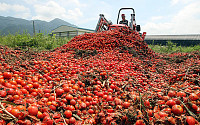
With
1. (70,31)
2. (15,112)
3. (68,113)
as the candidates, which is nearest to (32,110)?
(15,112)

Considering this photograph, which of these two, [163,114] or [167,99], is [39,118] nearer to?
[163,114]

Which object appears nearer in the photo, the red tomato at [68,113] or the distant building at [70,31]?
the red tomato at [68,113]

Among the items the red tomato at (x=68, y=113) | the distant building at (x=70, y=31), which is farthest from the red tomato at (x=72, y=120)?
the distant building at (x=70, y=31)

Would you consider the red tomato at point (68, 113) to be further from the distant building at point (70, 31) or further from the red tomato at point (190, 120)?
the distant building at point (70, 31)

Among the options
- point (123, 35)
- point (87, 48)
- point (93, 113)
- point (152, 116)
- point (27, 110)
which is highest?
point (123, 35)

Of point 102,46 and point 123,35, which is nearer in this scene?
point 102,46

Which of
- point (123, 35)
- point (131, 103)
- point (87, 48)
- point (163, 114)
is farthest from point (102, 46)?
point (163, 114)

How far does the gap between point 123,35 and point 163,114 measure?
17.5 feet

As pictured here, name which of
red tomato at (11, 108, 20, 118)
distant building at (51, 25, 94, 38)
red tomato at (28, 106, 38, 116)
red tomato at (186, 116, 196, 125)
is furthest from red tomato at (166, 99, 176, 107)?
distant building at (51, 25, 94, 38)

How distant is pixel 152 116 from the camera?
5.29 ft

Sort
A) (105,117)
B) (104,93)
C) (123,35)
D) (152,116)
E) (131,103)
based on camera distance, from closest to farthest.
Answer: (152,116), (105,117), (131,103), (104,93), (123,35)

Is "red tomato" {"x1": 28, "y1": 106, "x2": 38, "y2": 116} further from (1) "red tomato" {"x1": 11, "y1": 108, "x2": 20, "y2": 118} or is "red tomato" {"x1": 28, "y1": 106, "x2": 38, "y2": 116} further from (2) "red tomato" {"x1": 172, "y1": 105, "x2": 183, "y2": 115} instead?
(2) "red tomato" {"x1": 172, "y1": 105, "x2": 183, "y2": 115}

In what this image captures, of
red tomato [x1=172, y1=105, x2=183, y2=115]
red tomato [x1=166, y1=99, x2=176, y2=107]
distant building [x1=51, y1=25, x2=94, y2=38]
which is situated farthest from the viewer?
distant building [x1=51, y1=25, x2=94, y2=38]

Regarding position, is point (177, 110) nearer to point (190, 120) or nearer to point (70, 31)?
point (190, 120)
